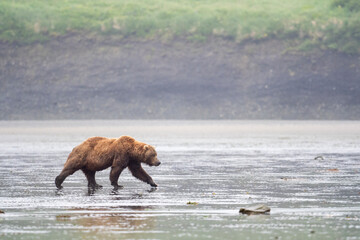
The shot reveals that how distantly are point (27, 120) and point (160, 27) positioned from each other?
1316 centimetres

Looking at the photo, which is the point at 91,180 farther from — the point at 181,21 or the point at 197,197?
the point at 181,21

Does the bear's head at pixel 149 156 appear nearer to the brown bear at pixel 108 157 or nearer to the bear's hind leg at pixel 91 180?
the brown bear at pixel 108 157

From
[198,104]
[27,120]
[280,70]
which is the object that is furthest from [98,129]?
[280,70]

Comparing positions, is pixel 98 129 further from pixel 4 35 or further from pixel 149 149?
pixel 149 149

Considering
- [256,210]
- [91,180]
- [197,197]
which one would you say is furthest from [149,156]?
[256,210]

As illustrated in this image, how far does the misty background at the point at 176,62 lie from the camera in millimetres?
51750

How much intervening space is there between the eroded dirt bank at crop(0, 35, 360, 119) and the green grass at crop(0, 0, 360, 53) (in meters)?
0.95

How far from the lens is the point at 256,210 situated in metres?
11.0

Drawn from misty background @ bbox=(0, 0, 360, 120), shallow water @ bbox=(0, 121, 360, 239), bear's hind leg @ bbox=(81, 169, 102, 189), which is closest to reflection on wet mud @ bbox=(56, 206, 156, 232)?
shallow water @ bbox=(0, 121, 360, 239)

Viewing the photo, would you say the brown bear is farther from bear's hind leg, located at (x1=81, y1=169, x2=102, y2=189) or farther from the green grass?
the green grass

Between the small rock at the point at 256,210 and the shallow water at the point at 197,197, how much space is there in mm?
122

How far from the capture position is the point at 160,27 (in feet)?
193

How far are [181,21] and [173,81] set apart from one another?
682 cm

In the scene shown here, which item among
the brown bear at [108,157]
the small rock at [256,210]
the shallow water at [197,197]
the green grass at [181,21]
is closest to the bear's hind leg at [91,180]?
the brown bear at [108,157]
